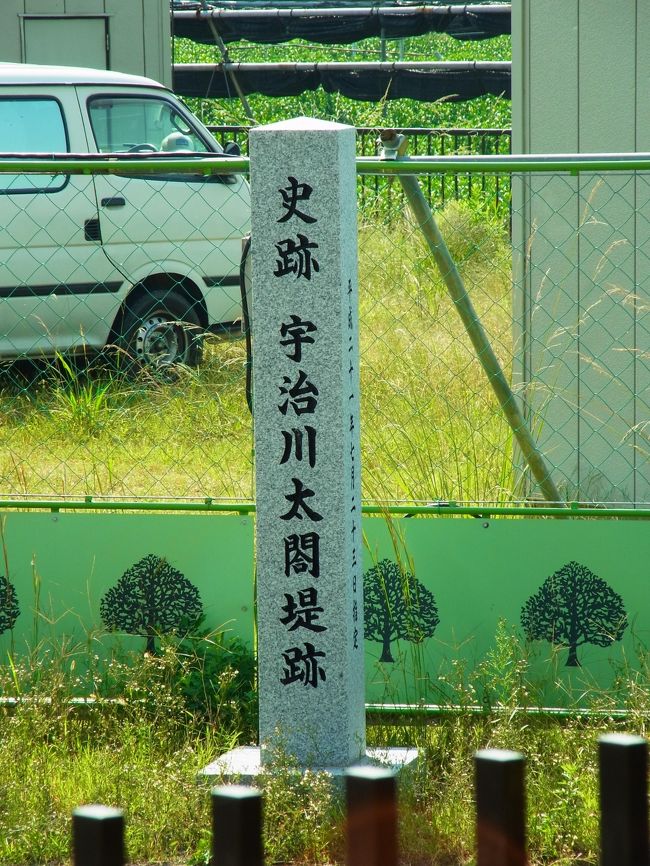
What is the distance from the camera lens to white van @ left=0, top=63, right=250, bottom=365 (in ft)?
23.8

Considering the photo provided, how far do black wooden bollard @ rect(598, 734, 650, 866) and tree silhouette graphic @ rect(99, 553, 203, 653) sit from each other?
111 inches

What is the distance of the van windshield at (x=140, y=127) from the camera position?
789 centimetres

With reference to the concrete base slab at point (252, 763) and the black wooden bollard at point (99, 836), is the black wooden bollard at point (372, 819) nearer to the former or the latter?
the black wooden bollard at point (99, 836)

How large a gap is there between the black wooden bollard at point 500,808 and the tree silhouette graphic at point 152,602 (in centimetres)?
278

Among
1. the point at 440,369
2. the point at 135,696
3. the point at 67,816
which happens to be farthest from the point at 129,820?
the point at 440,369

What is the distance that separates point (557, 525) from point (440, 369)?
6.41ft

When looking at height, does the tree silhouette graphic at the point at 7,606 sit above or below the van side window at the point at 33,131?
below

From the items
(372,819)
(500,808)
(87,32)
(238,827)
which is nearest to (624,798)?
(500,808)

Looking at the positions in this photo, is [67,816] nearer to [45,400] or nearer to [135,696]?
[135,696]

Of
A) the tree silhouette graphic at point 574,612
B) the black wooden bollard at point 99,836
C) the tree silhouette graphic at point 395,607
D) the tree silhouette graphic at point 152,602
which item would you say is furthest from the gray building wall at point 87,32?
the black wooden bollard at point 99,836

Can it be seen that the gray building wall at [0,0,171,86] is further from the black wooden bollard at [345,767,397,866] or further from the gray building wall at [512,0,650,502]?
the black wooden bollard at [345,767,397,866]

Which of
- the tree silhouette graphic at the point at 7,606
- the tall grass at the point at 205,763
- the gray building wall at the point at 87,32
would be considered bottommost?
the tall grass at the point at 205,763

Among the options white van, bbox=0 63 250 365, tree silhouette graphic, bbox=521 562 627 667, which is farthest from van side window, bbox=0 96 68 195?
tree silhouette graphic, bbox=521 562 627 667

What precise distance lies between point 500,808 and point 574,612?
8.62 ft
